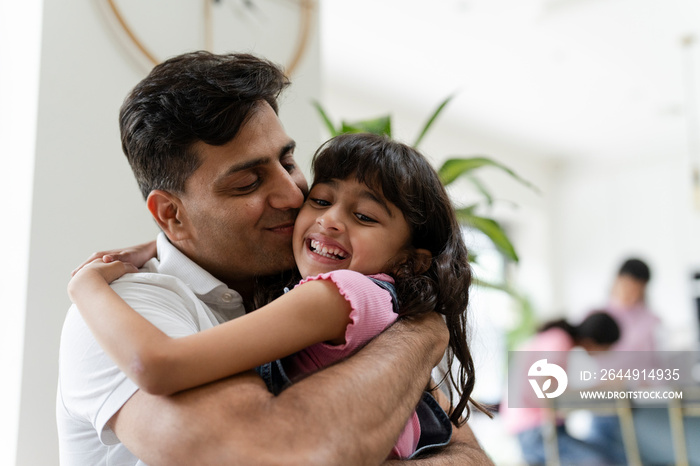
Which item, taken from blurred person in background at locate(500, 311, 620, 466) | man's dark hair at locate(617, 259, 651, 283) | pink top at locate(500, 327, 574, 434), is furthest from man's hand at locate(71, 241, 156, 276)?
man's dark hair at locate(617, 259, 651, 283)

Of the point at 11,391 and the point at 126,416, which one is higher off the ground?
the point at 126,416

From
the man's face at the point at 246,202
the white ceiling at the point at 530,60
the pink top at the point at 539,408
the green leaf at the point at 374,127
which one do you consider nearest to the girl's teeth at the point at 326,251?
the man's face at the point at 246,202

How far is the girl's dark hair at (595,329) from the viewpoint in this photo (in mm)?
3977

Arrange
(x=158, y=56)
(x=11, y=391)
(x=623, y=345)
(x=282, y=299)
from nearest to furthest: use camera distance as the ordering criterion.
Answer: (x=282, y=299) → (x=11, y=391) → (x=158, y=56) → (x=623, y=345)

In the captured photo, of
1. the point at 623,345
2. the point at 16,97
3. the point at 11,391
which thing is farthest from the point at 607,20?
the point at 11,391

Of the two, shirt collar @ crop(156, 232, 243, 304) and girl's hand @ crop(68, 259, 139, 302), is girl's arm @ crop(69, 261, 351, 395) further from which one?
shirt collar @ crop(156, 232, 243, 304)

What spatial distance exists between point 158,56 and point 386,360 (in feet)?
4.38

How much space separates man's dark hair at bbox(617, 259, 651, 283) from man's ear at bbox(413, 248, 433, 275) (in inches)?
165

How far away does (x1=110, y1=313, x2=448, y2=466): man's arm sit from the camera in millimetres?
854

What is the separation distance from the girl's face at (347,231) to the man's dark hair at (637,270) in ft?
13.8

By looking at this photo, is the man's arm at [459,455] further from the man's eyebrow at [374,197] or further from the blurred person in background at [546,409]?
the blurred person in background at [546,409]

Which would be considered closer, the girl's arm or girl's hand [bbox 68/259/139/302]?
the girl's arm

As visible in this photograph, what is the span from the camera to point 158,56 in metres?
1.95

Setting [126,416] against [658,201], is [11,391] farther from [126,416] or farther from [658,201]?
[658,201]
